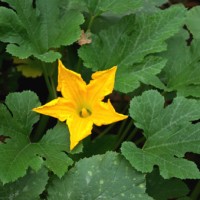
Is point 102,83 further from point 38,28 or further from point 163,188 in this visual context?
point 163,188

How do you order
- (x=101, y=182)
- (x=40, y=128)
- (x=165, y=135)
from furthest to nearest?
(x=40, y=128) → (x=165, y=135) → (x=101, y=182)

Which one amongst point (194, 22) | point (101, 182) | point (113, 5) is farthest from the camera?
point (194, 22)

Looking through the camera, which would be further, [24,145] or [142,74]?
[142,74]

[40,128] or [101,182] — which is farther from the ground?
[101,182]

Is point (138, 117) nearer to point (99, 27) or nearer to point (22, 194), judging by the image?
point (22, 194)

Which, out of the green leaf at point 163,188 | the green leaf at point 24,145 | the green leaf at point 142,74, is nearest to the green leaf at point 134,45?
the green leaf at point 142,74

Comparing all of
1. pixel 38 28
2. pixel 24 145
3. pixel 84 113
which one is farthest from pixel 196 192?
pixel 38 28

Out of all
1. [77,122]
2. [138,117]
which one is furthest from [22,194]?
[138,117]

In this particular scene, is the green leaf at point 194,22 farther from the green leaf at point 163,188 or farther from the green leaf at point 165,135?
the green leaf at point 163,188
